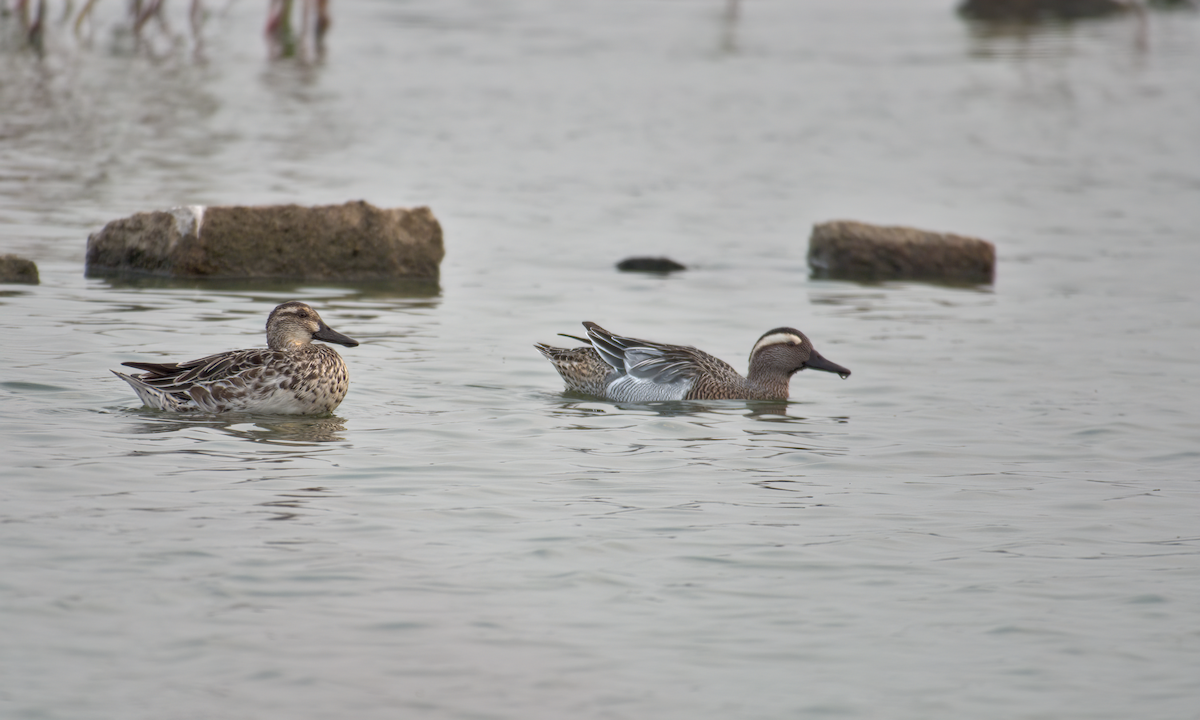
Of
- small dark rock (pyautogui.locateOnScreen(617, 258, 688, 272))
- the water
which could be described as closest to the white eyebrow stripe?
the water

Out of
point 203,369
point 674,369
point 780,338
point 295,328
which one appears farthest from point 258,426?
point 780,338

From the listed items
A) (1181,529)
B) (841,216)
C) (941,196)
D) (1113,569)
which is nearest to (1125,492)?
(1181,529)

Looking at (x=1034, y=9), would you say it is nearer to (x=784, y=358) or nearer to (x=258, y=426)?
(x=784, y=358)

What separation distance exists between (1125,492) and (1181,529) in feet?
2.45

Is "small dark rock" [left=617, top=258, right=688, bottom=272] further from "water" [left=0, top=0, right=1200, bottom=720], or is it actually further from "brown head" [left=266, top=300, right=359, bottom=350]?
"brown head" [left=266, top=300, right=359, bottom=350]

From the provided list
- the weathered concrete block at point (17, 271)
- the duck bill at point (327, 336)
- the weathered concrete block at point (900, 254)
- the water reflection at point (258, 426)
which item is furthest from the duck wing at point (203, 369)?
the weathered concrete block at point (900, 254)

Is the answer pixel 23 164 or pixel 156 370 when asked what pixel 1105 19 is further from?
pixel 156 370

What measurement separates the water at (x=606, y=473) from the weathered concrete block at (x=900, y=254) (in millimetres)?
422

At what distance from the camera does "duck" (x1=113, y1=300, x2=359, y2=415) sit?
386 inches

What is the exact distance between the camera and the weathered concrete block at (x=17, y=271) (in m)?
14.1

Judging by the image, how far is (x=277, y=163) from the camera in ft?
78.8

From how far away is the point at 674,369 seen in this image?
37.1 feet

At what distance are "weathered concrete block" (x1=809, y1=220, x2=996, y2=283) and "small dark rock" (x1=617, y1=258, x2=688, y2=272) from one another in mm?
1642

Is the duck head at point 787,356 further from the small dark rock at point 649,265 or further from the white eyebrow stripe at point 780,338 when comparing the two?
the small dark rock at point 649,265
